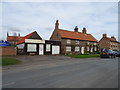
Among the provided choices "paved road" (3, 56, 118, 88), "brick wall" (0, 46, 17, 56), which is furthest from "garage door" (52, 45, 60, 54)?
"paved road" (3, 56, 118, 88)

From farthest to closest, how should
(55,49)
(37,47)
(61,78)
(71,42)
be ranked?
(71,42), (55,49), (37,47), (61,78)

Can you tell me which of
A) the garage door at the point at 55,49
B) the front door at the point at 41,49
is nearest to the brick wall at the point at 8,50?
the front door at the point at 41,49

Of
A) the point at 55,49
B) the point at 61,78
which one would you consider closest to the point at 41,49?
the point at 55,49

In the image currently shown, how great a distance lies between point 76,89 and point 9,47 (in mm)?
21295

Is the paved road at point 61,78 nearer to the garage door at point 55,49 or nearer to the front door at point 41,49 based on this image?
the front door at point 41,49

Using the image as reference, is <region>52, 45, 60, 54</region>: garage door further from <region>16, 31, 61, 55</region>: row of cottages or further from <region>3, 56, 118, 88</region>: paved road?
<region>3, 56, 118, 88</region>: paved road

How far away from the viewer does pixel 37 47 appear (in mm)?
26328

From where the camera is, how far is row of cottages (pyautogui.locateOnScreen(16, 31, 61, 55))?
81.5 feet

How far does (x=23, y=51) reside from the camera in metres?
24.8

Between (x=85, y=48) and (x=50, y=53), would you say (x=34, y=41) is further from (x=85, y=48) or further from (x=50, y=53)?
(x=85, y=48)

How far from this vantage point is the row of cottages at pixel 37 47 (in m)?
24.8

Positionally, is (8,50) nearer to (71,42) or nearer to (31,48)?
(31,48)

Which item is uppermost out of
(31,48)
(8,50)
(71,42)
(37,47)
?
(71,42)

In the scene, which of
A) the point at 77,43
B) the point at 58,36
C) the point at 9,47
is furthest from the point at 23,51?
the point at 77,43
